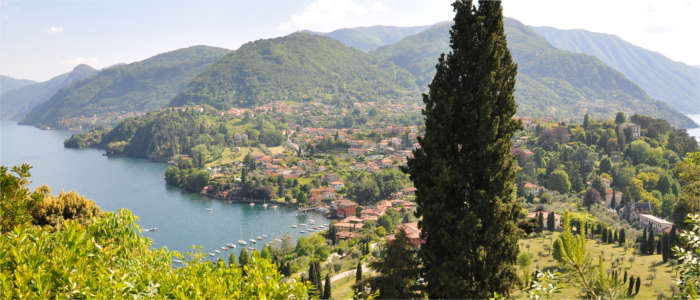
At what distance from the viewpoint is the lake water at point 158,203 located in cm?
4125

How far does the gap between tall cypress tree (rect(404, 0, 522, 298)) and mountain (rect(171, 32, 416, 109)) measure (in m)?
134

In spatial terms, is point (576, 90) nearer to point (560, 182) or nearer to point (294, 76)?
point (294, 76)

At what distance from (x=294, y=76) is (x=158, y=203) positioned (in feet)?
364

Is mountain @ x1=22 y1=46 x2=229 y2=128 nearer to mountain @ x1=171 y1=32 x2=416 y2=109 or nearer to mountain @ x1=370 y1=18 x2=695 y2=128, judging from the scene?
mountain @ x1=171 y1=32 x2=416 y2=109

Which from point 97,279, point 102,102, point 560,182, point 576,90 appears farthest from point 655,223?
point 102,102

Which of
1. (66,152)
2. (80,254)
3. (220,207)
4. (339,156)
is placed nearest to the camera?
(80,254)

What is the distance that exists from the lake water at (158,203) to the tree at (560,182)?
1111 inches

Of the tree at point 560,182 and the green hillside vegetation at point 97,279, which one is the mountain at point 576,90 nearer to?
the tree at point 560,182

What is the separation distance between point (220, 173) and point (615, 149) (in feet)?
199

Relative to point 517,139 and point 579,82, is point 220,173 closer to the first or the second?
point 517,139

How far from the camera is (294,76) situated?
157750 millimetres

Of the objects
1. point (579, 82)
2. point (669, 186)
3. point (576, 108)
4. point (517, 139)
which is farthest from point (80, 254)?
point (579, 82)

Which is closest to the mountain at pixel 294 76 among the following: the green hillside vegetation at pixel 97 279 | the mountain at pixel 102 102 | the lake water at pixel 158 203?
the mountain at pixel 102 102

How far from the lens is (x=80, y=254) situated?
3764 mm
